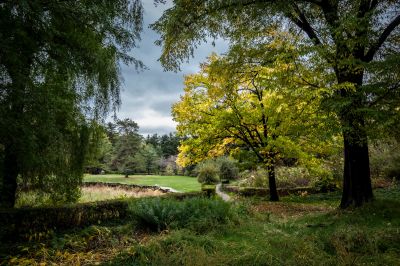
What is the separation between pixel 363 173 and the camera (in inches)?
336

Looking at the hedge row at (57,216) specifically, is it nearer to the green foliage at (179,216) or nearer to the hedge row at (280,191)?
the green foliage at (179,216)

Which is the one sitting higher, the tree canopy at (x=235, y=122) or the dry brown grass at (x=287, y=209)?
the tree canopy at (x=235, y=122)

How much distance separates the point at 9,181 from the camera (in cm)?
686

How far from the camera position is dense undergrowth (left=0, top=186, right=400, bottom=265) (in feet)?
14.8

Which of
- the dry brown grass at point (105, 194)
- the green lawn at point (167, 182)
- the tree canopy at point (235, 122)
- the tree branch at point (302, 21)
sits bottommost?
the green lawn at point (167, 182)

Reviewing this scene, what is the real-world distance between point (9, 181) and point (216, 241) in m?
4.74

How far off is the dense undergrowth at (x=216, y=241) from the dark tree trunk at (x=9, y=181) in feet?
4.04

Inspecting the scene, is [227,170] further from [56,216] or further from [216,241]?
[216,241]

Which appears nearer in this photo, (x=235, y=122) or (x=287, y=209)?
(x=287, y=209)

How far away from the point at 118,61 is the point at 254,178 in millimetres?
13020

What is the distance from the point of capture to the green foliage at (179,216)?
684cm

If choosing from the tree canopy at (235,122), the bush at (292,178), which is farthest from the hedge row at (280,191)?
the tree canopy at (235,122)

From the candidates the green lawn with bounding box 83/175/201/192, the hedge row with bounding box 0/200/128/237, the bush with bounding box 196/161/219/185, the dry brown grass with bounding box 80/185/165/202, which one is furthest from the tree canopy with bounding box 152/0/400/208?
the bush with bounding box 196/161/219/185

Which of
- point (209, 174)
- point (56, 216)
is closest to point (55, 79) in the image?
point (56, 216)
